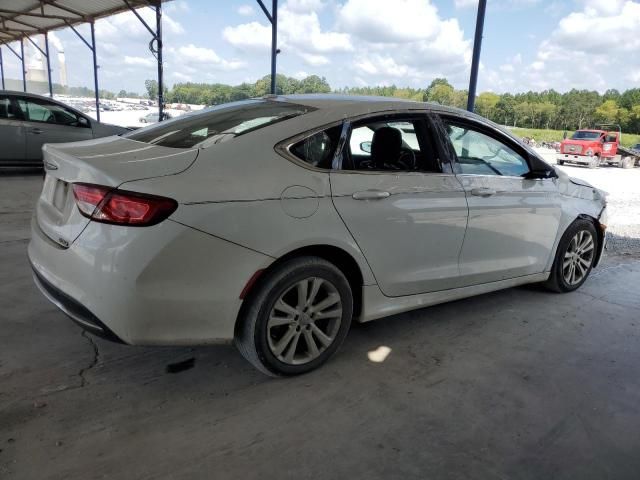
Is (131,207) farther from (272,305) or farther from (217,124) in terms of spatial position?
(217,124)

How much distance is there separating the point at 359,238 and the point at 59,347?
187 centimetres


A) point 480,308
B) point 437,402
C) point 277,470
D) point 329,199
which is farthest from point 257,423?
point 480,308

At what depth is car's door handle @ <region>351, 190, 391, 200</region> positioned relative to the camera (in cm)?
267

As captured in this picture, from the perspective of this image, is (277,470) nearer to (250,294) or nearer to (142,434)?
(142,434)

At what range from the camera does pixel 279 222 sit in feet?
7.81

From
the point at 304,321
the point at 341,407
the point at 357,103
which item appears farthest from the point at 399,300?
the point at 357,103

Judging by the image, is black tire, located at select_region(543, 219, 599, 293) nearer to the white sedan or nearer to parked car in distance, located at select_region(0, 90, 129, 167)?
the white sedan

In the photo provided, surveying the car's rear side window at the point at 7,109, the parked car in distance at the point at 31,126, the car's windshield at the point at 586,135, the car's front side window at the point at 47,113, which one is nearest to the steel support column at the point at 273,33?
the parked car in distance at the point at 31,126

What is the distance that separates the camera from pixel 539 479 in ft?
6.75

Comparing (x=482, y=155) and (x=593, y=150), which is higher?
(x=482, y=155)

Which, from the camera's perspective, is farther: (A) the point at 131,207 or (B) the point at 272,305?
(B) the point at 272,305

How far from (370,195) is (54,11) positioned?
19542 millimetres

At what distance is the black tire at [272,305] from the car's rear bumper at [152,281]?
100 millimetres

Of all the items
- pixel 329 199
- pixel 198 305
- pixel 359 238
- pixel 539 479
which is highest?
pixel 329 199
